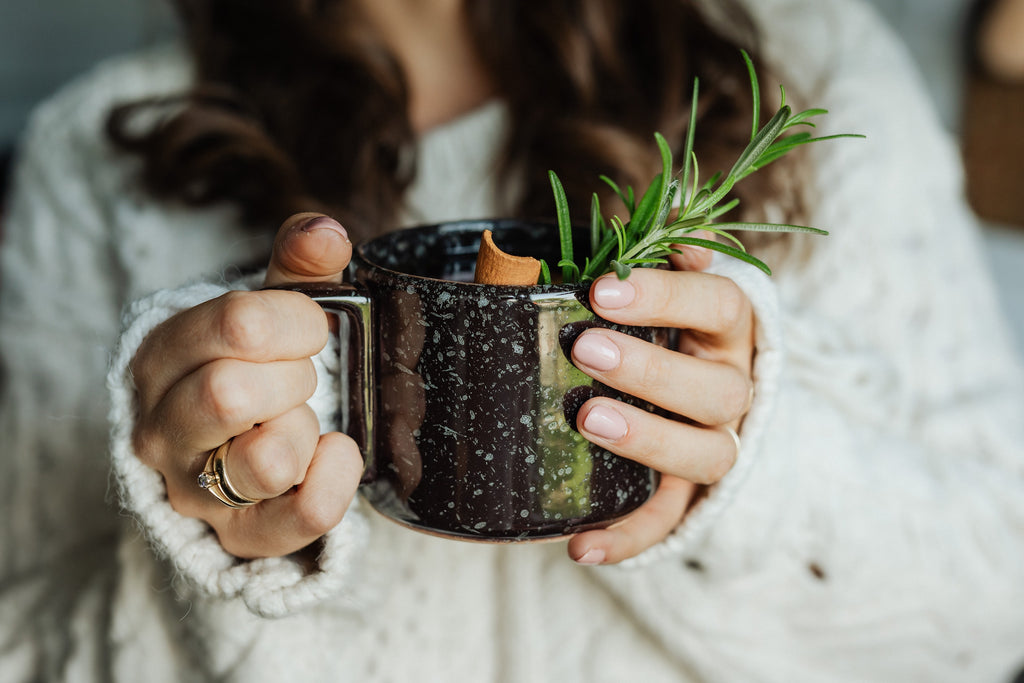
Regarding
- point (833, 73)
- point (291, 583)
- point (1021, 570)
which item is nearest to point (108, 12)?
point (833, 73)

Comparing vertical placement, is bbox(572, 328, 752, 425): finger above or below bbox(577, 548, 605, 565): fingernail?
above

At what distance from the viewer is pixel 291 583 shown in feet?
1.74

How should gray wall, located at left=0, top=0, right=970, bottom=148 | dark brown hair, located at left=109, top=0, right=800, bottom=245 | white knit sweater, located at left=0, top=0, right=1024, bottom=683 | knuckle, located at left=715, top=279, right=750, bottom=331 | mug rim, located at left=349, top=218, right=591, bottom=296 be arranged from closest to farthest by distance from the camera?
mug rim, located at left=349, top=218, right=591, bottom=296 < knuckle, located at left=715, top=279, right=750, bottom=331 < white knit sweater, located at left=0, top=0, right=1024, bottom=683 < dark brown hair, located at left=109, top=0, right=800, bottom=245 < gray wall, located at left=0, top=0, right=970, bottom=148

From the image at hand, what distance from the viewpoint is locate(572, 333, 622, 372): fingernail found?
434 millimetres

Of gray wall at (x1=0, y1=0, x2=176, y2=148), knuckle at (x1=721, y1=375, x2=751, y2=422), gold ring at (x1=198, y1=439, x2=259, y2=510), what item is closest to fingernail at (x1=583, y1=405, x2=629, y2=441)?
knuckle at (x1=721, y1=375, x2=751, y2=422)

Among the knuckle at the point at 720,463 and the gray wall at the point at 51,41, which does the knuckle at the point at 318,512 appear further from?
the gray wall at the point at 51,41

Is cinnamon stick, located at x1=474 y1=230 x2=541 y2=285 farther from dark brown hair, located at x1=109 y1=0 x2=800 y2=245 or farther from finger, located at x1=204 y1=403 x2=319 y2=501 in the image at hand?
dark brown hair, located at x1=109 y1=0 x2=800 y2=245

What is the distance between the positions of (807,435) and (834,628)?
22 cm

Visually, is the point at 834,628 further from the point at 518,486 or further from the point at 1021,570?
the point at 518,486

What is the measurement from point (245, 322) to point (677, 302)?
0.88ft

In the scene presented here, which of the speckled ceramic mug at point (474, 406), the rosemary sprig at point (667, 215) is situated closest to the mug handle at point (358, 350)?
the speckled ceramic mug at point (474, 406)

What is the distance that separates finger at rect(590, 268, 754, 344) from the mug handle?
0.49 ft

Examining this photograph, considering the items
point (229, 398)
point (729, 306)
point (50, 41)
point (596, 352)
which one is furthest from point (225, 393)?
point (50, 41)

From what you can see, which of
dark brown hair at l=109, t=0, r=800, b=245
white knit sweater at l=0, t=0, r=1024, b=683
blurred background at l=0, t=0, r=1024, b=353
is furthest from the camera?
blurred background at l=0, t=0, r=1024, b=353
